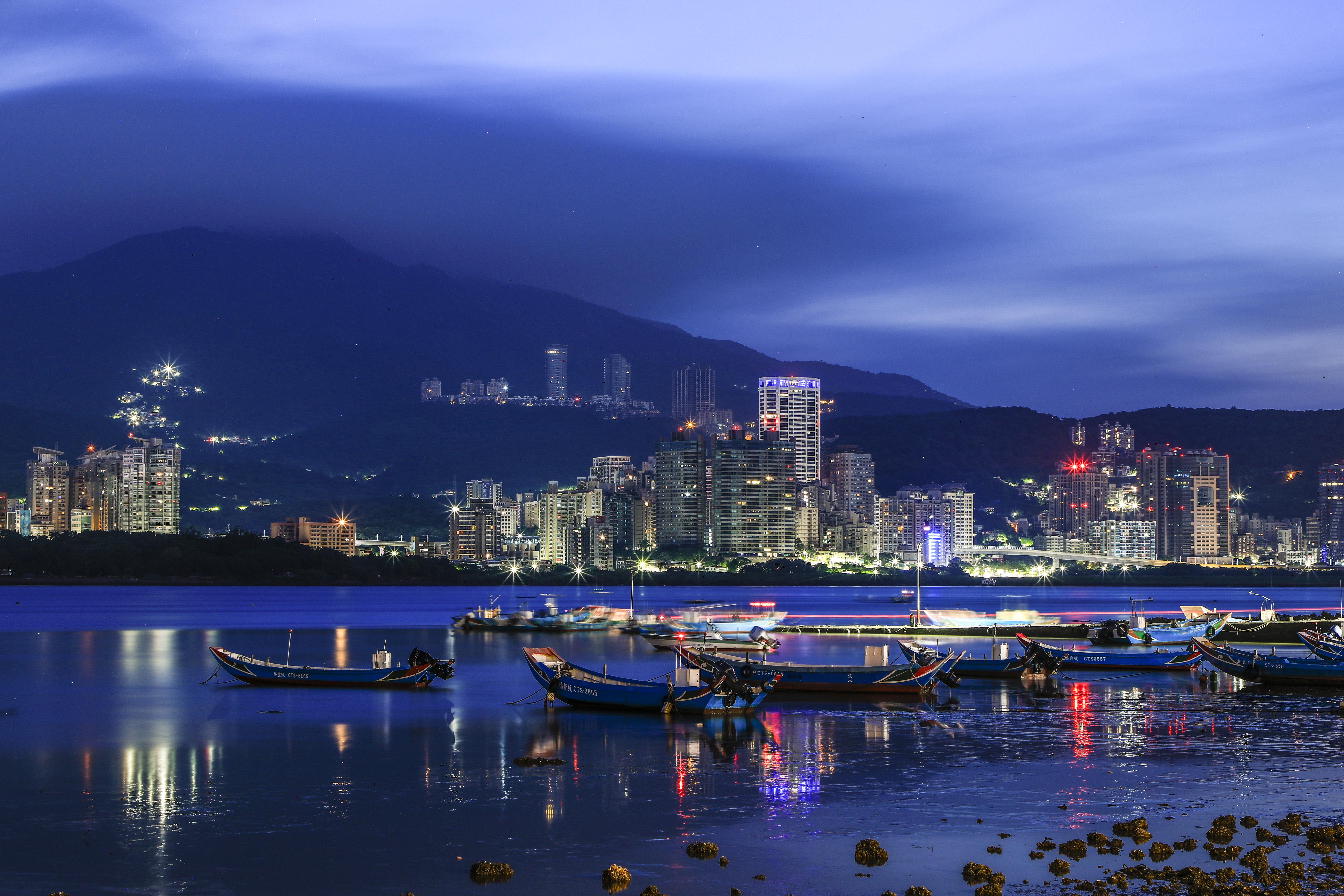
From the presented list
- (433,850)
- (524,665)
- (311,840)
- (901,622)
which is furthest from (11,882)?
(901,622)

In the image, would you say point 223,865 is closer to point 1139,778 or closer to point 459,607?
point 1139,778

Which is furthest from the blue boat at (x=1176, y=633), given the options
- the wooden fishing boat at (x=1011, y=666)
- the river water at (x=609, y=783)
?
the wooden fishing boat at (x=1011, y=666)

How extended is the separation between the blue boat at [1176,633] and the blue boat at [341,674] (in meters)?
35.4

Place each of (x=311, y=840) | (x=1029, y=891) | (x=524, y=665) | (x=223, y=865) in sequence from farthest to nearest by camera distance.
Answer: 1. (x=524, y=665)
2. (x=311, y=840)
3. (x=223, y=865)
4. (x=1029, y=891)

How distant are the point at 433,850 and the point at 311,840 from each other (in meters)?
2.50

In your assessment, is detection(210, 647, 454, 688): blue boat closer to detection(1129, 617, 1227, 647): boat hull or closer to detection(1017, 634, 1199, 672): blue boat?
detection(1017, 634, 1199, 672): blue boat

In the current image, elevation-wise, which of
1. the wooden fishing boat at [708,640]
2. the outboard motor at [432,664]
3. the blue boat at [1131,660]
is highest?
the outboard motor at [432,664]

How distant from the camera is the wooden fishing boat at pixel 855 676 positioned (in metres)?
48.7

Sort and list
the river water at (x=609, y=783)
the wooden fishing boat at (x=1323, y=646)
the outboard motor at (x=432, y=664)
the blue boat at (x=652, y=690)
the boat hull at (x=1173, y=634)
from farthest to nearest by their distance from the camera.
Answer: the boat hull at (x=1173, y=634) → the wooden fishing boat at (x=1323, y=646) → the outboard motor at (x=432, y=664) → the blue boat at (x=652, y=690) → the river water at (x=609, y=783)

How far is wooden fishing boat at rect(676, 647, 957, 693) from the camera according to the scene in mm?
48688

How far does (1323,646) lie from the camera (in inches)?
2377

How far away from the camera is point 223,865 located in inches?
917

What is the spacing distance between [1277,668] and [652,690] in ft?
86.4

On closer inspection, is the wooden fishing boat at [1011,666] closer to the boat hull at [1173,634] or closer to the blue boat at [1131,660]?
the blue boat at [1131,660]
